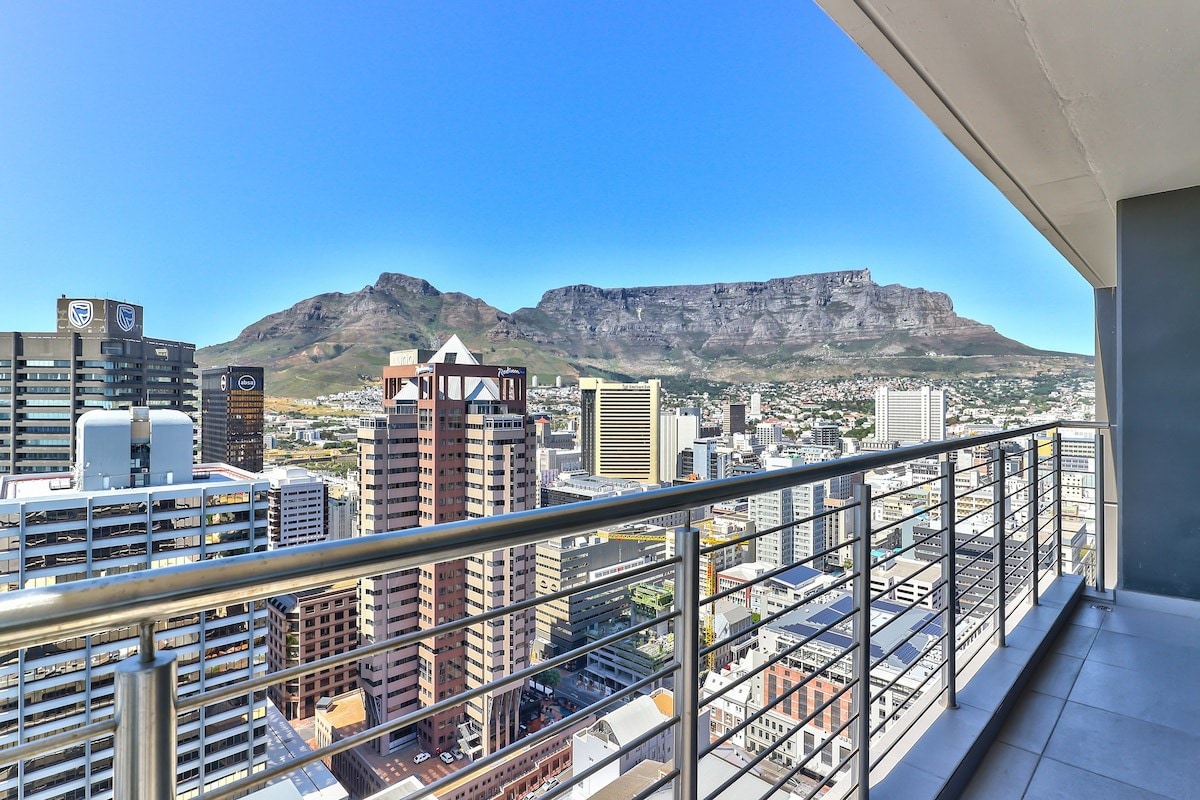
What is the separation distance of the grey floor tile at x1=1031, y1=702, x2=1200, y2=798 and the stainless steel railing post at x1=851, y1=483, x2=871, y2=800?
0.66m

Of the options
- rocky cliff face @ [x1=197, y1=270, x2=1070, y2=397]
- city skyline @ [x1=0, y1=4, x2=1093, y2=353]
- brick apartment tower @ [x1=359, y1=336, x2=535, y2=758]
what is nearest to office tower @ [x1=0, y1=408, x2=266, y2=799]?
brick apartment tower @ [x1=359, y1=336, x2=535, y2=758]

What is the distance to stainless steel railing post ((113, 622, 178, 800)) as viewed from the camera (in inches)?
18.8

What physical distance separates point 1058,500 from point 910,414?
19.3ft

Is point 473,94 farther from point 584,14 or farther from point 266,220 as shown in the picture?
point 266,220

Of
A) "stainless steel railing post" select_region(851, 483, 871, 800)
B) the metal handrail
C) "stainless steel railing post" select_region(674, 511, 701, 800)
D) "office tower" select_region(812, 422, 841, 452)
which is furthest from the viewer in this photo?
"office tower" select_region(812, 422, 841, 452)

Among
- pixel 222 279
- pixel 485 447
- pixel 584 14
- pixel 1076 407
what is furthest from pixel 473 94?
pixel 1076 407

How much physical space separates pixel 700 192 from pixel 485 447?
32785mm

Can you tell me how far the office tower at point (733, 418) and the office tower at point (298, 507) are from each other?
9863 mm

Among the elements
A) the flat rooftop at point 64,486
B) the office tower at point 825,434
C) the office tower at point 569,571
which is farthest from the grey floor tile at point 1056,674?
the office tower at point 825,434

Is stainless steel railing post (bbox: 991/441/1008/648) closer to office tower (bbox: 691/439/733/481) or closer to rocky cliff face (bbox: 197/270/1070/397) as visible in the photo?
rocky cliff face (bbox: 197/270/1070/397)

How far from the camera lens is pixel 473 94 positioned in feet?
112

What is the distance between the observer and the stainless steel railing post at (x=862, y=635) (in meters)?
1.32

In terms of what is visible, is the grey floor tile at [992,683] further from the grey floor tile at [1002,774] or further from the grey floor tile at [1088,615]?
the grey floor tile at [1088,615]

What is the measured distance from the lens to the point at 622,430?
19016 millimetres
